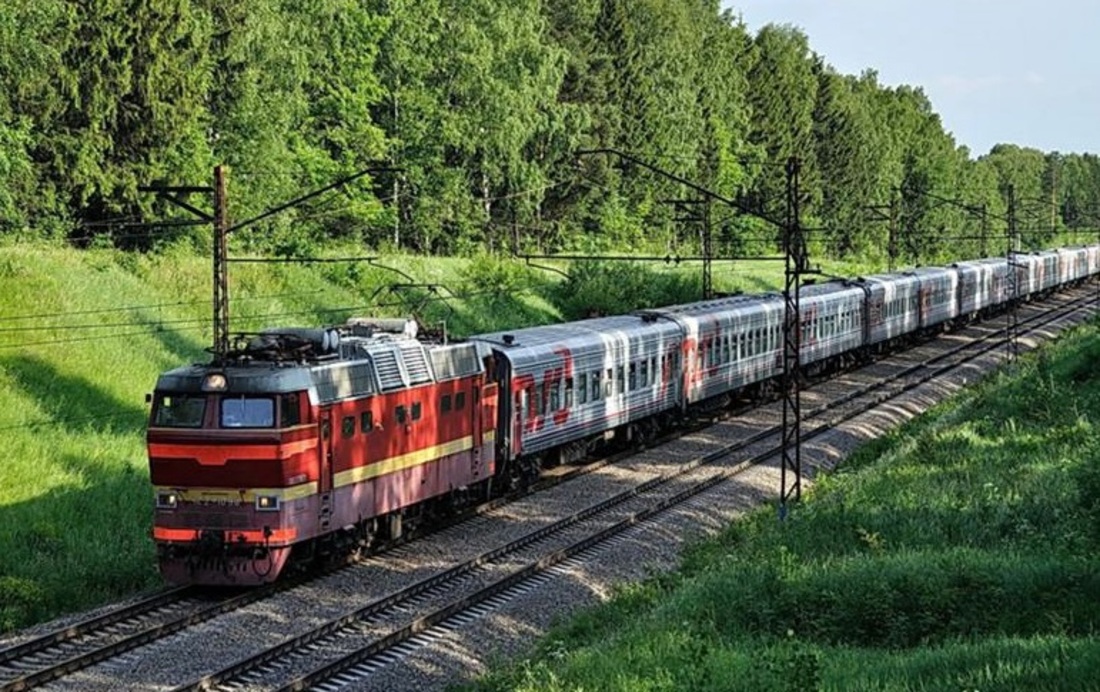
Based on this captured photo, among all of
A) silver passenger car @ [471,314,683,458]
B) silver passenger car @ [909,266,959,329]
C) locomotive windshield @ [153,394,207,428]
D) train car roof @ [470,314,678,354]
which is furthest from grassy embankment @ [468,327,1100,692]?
silver passenger car @ [909,266,959,329]

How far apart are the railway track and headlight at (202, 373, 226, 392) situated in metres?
3.02

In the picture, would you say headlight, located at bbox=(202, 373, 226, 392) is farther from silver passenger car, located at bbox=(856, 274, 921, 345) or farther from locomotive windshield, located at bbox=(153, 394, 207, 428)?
silver passenger car, located at bbox=(856, 274, 921, 345)

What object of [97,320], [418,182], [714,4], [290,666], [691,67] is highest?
[714,4]

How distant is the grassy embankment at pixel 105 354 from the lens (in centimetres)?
2262

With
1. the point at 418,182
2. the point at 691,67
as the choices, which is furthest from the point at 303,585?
the point at 691,67

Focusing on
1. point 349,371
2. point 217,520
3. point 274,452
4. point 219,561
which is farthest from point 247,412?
point 219,561

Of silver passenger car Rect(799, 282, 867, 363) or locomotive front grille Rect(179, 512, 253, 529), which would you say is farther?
silver passenger car Rect(799, 282, 867, 363)

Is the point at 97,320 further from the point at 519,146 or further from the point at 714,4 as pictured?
the point at 714,4

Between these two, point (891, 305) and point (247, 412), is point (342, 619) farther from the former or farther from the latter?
point (891, 305)

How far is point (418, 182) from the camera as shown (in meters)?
57.1

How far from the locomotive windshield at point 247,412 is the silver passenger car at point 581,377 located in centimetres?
850

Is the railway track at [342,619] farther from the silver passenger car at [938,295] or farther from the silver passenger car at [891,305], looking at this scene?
the silver passenger car at [938,295]

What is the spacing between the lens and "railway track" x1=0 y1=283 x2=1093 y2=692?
56.1ft

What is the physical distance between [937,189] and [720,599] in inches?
4623
